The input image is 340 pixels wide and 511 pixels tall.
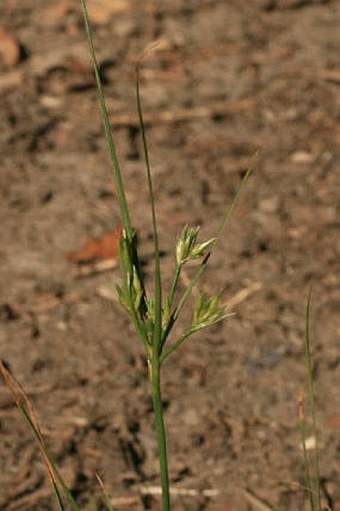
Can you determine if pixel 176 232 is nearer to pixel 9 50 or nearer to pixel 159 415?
pixel 9 50

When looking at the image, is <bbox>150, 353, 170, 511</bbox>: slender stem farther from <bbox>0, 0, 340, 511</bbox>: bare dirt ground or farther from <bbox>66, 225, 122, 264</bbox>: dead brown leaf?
<bbox>66, 225, 122, 264</bbox>: dead brown leaf

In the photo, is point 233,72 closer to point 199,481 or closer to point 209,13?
point 209,13

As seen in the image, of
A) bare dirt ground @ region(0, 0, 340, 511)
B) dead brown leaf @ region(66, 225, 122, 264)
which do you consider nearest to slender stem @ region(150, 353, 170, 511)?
bare dirt ground @ region(0, 0, 340, 511)

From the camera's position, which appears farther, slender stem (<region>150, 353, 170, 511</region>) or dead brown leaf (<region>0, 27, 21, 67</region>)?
dead brown leaf (<region>0, 27, 21, 67</region>)

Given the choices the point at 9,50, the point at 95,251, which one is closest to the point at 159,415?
the point at 95,251

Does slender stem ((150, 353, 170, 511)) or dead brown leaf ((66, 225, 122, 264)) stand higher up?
slender stem ((150, 353, 170, 511))

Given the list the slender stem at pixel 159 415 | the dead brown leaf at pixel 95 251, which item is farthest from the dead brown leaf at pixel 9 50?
the slender stem at pixel 159 415

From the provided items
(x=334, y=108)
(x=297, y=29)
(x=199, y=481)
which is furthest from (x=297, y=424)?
(x=297, y=29)

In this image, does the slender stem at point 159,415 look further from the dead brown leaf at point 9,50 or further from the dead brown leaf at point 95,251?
the dead brown leaf at point 9,50

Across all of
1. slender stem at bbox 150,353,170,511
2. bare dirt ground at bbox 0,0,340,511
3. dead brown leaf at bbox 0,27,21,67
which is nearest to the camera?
slender stem at bbox 150,353,170,511
